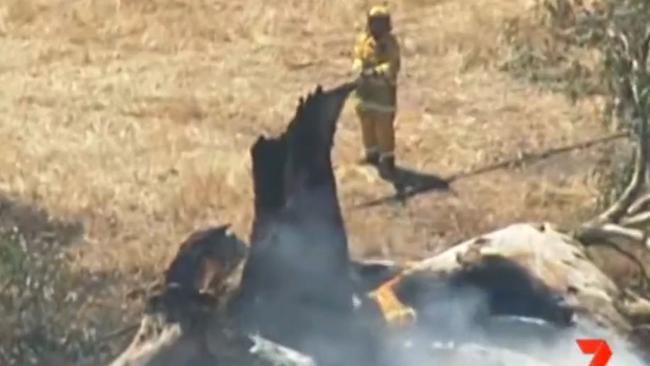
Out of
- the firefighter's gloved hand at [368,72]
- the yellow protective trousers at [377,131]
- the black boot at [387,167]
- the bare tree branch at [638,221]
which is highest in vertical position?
the firefighter's gloved hand at [368,72]

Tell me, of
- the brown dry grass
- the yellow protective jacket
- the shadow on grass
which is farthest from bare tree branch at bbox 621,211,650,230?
the yellow protective jacket

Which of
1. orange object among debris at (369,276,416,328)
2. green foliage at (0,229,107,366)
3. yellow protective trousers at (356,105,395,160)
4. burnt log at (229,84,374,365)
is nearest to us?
burnt log at (229,84,374,365)

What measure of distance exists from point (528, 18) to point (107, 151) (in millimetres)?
2790

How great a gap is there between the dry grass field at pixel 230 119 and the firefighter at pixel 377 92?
13 centimetres

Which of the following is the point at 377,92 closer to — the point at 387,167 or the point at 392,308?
the point at 387,167

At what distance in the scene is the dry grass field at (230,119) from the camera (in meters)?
9.09

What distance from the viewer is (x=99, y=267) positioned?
8.72 m

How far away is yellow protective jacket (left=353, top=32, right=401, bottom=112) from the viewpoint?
9406mm

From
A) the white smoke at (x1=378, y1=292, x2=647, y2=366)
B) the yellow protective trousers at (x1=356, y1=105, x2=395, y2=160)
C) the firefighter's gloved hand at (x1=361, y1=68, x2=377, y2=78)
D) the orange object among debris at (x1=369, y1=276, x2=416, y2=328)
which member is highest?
the firefighter's gloved hand at (x1=361, y1=68, x2=377, y2=78)

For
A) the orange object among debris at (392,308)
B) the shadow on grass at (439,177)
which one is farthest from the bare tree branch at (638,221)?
the orange object among debris at (392,308)

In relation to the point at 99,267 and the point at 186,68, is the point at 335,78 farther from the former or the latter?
the point at 99,267

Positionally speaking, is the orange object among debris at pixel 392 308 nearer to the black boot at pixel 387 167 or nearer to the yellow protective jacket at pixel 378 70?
the black boot at pixel 387 167

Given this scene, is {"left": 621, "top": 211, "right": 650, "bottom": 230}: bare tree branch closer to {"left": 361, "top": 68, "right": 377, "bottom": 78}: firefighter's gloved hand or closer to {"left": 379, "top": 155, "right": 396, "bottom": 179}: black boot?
{"left": 379, "top": 155, "right": 396, "bottom": 179}: black boot

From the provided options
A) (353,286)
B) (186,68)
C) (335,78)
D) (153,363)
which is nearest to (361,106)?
(335,78)
